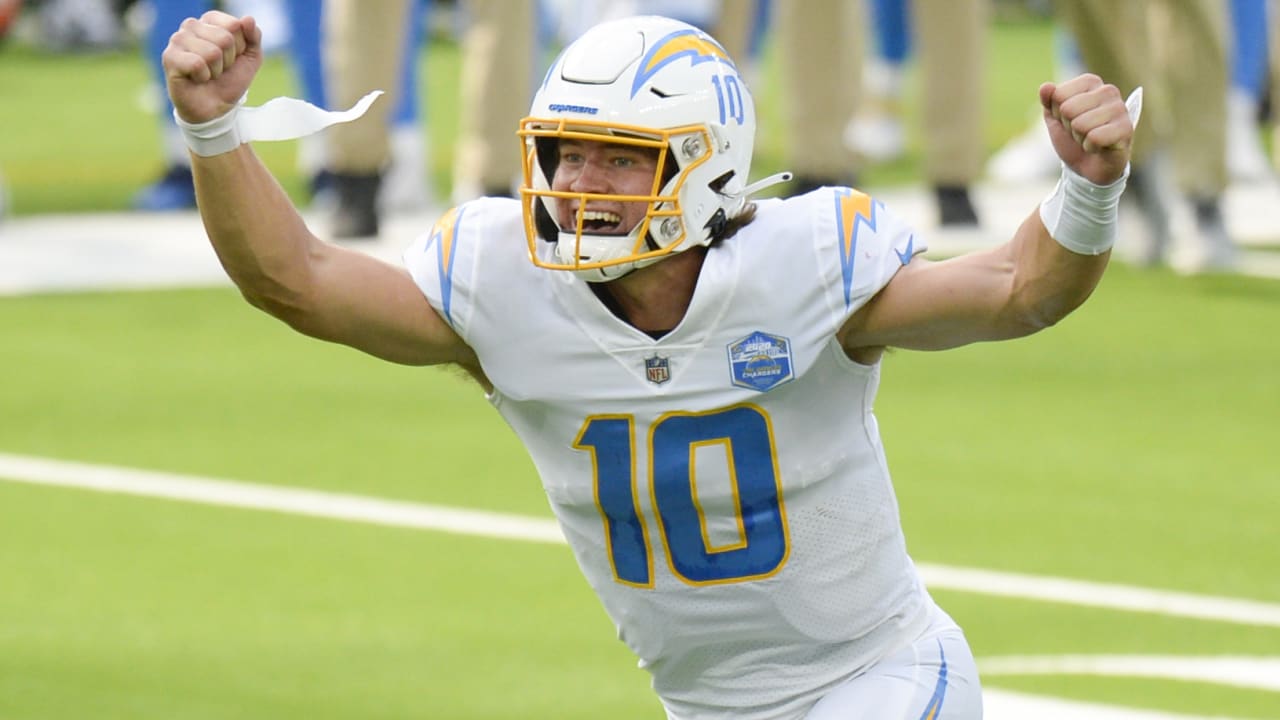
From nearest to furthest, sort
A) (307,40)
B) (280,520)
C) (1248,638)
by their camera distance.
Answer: (1248,638) → (280,520) → (307,40)

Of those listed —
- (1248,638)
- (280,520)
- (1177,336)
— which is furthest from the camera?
(1177,336)

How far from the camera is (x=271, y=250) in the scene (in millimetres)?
3518

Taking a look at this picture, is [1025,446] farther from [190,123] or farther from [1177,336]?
[190,123]

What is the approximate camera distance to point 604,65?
3672 millimetres

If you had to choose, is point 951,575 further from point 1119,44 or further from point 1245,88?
point 1245,88

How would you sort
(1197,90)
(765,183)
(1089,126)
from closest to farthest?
(1089,126) → (765,183) → (1197,90)

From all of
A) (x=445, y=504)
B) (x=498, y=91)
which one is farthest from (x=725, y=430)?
(x=498, y=91)

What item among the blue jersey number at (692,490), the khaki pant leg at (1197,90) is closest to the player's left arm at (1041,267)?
the blue jersey number at (692,490)

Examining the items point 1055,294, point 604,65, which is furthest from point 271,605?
point 1055,294

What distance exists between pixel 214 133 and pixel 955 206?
7235 mm

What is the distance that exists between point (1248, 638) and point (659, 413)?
2263 millimetres

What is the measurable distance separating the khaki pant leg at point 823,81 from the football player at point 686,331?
255 inches

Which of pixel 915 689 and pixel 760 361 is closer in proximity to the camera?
pixel 760 361

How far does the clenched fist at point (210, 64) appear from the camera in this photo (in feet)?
11.0
